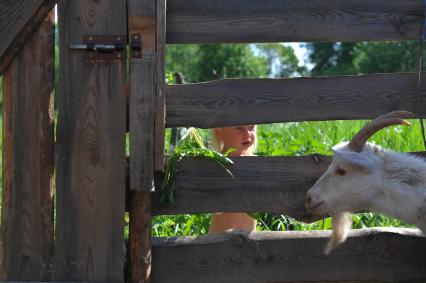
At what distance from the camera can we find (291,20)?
436 cm

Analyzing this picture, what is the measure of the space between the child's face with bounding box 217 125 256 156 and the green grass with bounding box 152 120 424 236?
41.7 inches

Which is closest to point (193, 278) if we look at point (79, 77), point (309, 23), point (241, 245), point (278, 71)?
point (241, 245)

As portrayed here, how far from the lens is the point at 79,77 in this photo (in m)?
4.17

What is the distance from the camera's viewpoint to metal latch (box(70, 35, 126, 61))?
13.6 ft

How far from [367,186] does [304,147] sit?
289 centimetres

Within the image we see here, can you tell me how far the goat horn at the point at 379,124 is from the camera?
4094 mm

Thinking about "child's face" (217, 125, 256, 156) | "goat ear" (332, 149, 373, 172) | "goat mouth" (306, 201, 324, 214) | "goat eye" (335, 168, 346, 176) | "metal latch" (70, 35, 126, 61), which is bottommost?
"goat mouth" (306, 201, 324, 214)

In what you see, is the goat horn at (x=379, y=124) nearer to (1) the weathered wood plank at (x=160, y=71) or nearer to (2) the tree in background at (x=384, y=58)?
(1) the weathered wood plank at (x=160, y=71)

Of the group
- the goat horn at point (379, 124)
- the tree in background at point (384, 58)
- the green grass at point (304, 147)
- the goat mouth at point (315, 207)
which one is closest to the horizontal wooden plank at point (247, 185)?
the goat mouth at point (315, 207)

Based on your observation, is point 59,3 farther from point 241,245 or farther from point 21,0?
point 241,245

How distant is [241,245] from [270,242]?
184 mm

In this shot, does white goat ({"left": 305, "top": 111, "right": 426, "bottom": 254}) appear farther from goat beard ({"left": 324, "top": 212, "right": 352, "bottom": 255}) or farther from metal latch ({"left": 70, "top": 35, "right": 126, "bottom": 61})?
metal latch ({"left": 70, "top": 35, "right": 126, "bottom": 61})

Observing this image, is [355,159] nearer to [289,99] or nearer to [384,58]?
[289,99]

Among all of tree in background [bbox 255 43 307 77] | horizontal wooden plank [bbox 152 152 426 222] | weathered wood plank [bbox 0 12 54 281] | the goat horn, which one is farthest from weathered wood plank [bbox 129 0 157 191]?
tree in background [bbox 255 43 307 77]
